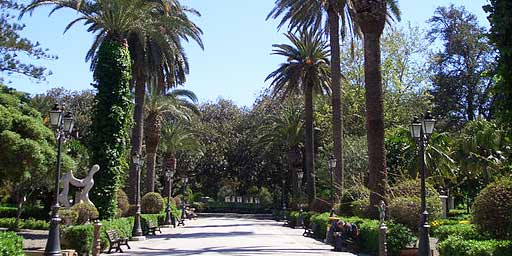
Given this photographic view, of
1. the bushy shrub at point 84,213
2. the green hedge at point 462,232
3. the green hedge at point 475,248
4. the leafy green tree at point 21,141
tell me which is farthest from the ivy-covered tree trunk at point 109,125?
the green hedge at point 475,248

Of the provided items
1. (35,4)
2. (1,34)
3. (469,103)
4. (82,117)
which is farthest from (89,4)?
(469,103)

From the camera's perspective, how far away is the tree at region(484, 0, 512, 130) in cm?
972

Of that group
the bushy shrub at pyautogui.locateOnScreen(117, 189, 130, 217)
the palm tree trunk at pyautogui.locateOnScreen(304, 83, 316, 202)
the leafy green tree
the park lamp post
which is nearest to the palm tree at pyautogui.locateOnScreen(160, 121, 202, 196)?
the palm tree trunk at pyautogui.locateOnScreen(304, 83, 316, 202)

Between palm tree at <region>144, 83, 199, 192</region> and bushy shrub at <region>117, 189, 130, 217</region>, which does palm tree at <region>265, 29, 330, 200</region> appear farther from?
bushy shrub at <region>117, 189, 130, 217</region>

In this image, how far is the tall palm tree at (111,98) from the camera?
24469 mm

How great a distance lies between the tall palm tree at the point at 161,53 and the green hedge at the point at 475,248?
774 inches

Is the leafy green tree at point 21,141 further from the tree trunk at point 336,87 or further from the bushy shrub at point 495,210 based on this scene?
the bushy shrub at point 495,210

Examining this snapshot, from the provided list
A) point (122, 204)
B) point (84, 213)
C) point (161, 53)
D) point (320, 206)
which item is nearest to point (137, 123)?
point (161, 53)

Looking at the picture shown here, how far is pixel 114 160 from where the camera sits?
24.8 metres

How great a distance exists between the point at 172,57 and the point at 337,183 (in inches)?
478

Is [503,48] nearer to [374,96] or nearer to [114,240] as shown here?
[374,96]

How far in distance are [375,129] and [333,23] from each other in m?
11.2

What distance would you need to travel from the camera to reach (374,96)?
22.3m

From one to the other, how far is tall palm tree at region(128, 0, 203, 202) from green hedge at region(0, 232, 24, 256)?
17725 millimetres
